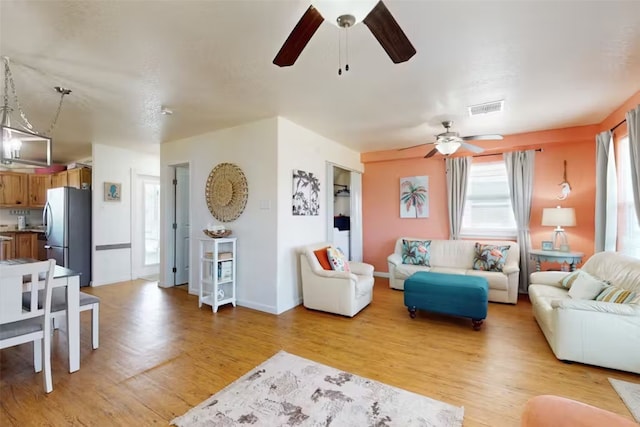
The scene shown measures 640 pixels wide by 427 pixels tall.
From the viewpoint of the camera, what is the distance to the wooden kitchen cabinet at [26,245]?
5.61 m

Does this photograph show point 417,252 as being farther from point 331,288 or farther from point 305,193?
point 305,193

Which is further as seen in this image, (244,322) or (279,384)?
(244,322)

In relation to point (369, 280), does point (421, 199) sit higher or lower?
higher

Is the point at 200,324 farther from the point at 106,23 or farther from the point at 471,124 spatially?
the point at 471,124

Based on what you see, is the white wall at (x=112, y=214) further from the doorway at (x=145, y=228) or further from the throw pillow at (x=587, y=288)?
the throw pillow at (x=587, y=288)

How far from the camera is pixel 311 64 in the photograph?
7.82ft

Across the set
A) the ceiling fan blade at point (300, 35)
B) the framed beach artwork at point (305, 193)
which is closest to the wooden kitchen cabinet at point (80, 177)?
the framed beach artwork at point (305, 193)

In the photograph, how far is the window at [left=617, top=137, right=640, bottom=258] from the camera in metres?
3.23

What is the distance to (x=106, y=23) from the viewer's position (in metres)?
1.87

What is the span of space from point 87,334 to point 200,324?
1.14 metres

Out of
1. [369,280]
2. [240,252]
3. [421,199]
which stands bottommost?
[369,280]

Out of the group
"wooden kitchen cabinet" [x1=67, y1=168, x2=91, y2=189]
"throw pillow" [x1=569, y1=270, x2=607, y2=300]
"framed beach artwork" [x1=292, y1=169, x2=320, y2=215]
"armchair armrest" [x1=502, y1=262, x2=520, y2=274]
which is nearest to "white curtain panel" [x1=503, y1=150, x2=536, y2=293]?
"armchair armrest" [x1=502, y1=262, x2=520, y2=274]

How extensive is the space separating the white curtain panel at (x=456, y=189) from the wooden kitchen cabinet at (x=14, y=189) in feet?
28.2

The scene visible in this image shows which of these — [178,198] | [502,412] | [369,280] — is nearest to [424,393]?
[502,412]
